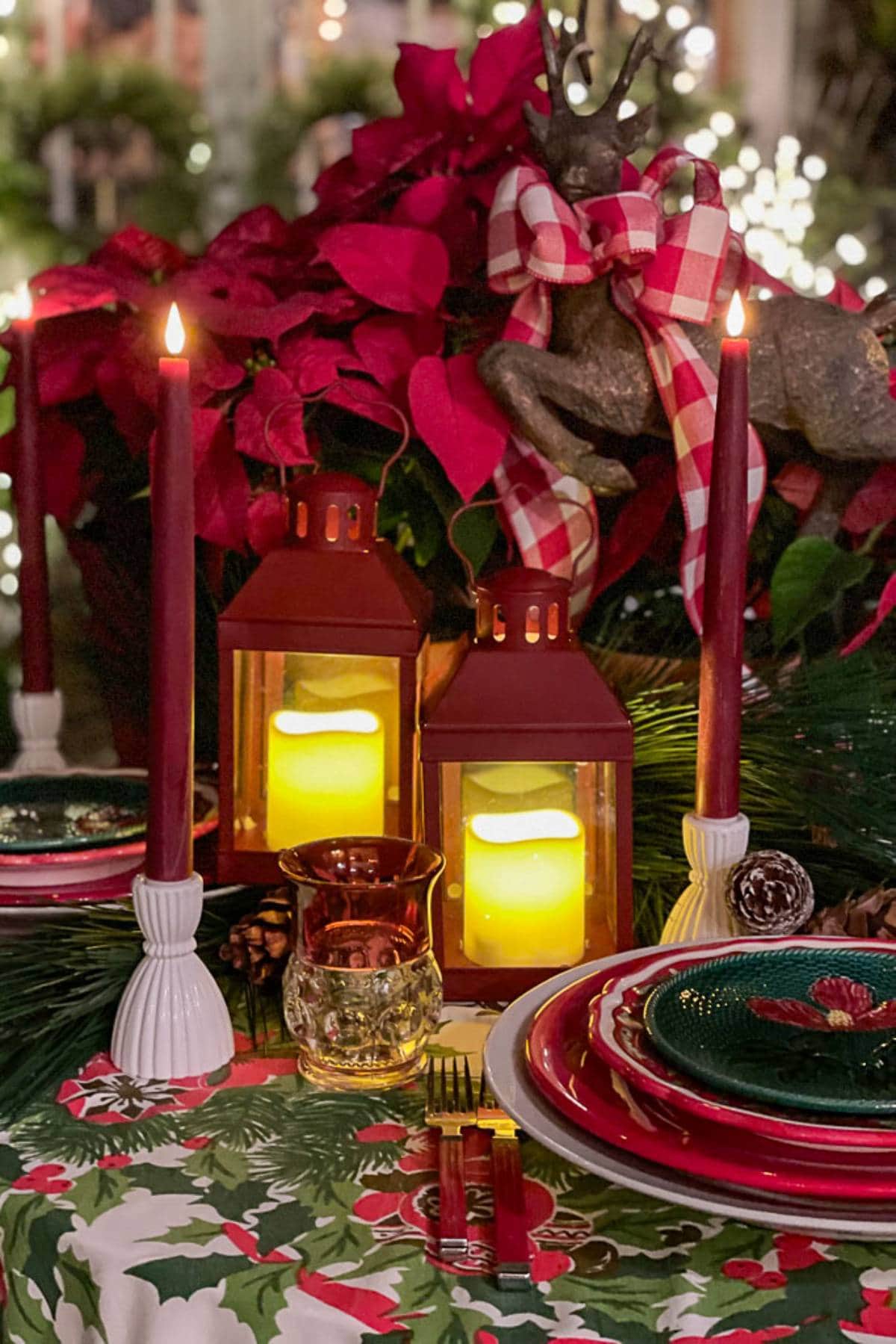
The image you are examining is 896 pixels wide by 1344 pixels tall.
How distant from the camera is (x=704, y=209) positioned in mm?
766

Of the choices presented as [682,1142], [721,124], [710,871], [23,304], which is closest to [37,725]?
[23,304]

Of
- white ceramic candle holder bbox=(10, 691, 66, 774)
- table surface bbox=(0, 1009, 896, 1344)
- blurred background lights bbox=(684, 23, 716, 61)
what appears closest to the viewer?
table surface bbox=(0, 1009, 896, 1344)

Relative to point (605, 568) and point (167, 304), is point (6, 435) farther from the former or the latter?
point (605, 568)

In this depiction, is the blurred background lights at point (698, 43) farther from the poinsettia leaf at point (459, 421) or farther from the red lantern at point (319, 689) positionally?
the red lantern at point (319, 689)

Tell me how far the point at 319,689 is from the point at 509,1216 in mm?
307

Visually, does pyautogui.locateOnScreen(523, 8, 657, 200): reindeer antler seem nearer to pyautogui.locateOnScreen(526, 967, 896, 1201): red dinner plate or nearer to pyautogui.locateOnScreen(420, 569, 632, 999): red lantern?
pyautogui.locateOnScreen(420, 569, 632, 999): red lantern

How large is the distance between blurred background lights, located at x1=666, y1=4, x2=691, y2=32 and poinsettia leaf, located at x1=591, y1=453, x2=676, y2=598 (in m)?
1.27

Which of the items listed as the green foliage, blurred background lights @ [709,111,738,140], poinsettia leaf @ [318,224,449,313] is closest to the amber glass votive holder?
poinsettia leaf @ [318,224,449,313]

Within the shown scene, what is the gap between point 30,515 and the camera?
917 mm

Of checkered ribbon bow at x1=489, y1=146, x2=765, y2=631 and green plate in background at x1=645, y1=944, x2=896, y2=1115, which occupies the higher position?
checkered ribbon bow at x1=489, y1=146, x2=765, y2=631

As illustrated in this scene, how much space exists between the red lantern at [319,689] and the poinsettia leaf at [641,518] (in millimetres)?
168

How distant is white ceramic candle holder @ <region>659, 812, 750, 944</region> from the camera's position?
659 mm

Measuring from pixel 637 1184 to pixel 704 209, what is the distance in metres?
0.51

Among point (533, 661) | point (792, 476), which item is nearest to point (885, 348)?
point (792, 476)
